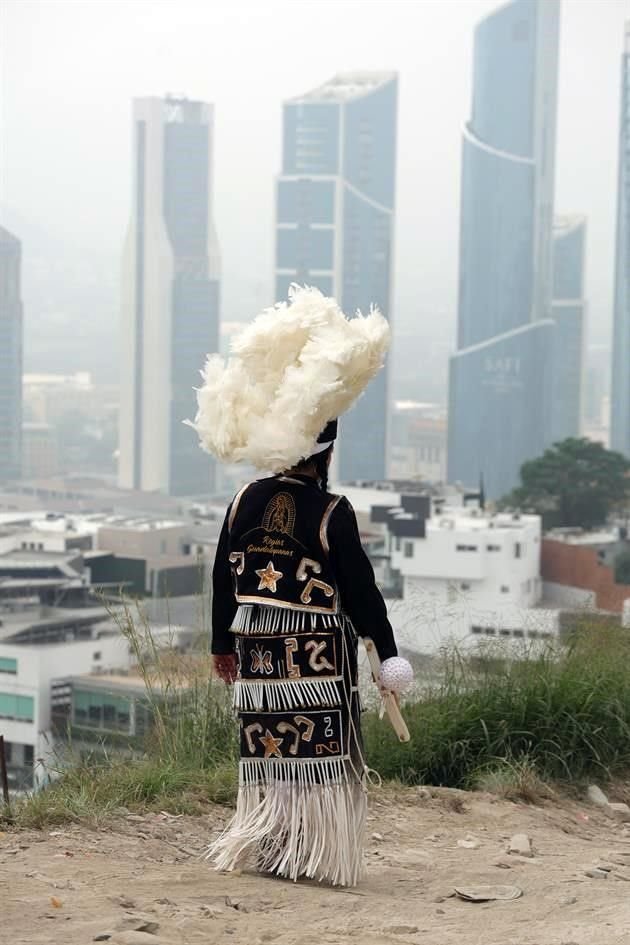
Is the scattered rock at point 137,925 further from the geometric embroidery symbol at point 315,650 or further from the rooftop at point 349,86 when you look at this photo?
the rooftop at point 349,86

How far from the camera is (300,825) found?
3.00 metres

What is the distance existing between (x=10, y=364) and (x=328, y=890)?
3465 inches

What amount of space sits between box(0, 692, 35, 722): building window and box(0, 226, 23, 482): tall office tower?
68563 millimetres

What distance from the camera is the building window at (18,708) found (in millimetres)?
19031

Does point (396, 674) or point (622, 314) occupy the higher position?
point (622, 314)

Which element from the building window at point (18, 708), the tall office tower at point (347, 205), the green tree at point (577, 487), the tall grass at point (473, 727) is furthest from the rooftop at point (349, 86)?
the tall grass at point (473, 727)

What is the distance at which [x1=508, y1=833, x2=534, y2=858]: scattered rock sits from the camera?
342cm

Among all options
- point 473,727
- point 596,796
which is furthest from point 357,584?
point 596,796

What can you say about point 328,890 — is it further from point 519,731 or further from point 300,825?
point 519,731

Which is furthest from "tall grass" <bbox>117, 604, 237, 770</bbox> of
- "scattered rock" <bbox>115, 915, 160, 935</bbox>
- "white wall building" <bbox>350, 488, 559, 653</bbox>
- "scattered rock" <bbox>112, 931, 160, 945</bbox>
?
"white wall building" <bbox>350, 488, 559, 653</bbox>

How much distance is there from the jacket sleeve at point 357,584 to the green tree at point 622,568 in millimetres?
36372

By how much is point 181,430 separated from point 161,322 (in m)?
8.15

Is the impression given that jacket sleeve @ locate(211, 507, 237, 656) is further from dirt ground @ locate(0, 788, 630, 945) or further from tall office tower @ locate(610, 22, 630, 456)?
tall office tower @ locate(610, 22, 630, 456)

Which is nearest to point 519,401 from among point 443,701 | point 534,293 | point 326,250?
point 534,293
